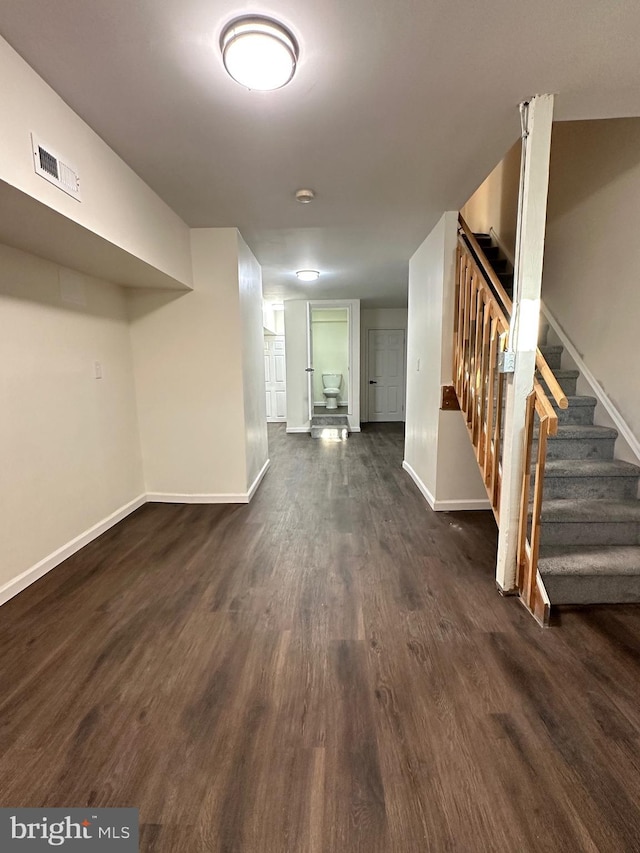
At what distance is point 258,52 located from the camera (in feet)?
4.24

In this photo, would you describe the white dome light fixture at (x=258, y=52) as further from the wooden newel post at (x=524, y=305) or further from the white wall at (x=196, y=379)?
the white wall at (x=196, y=379)

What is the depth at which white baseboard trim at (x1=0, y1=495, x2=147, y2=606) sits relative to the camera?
1.99 metres

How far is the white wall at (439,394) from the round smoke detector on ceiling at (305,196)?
1.08 m

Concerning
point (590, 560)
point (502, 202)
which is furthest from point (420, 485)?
point (502, 202)

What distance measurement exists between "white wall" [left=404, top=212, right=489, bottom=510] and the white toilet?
4233mm

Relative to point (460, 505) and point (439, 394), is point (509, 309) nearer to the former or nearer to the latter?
point (439, 394)

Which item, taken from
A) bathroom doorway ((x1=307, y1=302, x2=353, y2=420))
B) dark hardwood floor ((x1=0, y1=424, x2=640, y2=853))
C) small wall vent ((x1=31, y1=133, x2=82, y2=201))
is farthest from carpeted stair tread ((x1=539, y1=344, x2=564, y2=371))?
bathroom doorway ((x1=307, y1=302, x2=353, y2=420))

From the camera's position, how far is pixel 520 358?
5.87ft

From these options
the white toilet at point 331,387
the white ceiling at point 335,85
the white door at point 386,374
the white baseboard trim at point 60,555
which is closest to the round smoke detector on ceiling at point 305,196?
the white ceiling at point 335,85

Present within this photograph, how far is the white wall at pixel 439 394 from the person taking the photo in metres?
2.90

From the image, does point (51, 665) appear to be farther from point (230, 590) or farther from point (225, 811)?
point (225, 811)

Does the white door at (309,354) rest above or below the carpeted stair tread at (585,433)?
above

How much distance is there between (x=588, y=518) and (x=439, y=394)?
1384 mm

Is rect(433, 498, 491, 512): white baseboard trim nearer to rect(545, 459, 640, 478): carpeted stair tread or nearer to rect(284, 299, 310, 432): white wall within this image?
rect(545, 459, 640, 478): carpeted stair tread
